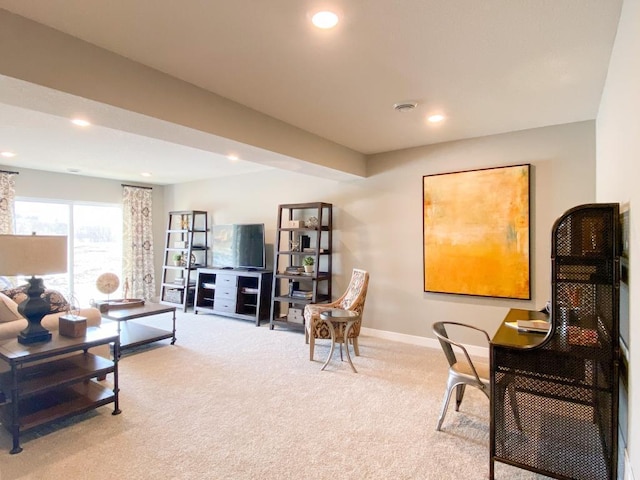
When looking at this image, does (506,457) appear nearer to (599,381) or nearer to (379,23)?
(599,381)

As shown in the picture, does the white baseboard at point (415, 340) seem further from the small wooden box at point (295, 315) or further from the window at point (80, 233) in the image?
the window at point (80, 233)

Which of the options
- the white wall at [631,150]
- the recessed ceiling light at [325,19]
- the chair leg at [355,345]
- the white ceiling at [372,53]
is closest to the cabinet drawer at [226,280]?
the chair leg at [355,345]

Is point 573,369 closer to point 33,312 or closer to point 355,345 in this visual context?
point 355,345

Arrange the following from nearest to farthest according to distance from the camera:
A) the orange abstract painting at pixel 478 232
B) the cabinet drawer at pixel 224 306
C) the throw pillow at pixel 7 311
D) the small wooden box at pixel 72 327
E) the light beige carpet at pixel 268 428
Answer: the light beige carpet at pixel 268 428
the small wooden box at pixel 72 327
the throw pillow at pixel 7 311
the orange abstract painting at pixel 478 232
the cabinet drawer at pixel 224 306

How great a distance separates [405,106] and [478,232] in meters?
1.78

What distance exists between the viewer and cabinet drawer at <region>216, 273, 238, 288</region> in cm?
596

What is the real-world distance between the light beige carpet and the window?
3.77 m

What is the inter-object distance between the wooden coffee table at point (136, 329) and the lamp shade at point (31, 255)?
161cm

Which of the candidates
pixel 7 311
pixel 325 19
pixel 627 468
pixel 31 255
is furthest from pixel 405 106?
pixel 7 311

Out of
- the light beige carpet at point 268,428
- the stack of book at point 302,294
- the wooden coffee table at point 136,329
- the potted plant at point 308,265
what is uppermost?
the potted plant at point 308,265

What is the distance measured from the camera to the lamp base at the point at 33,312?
2.61m

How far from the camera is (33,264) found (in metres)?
2.49

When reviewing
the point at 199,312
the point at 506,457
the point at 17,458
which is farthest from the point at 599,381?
the point at 199,312

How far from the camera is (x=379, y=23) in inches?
74.2
